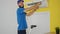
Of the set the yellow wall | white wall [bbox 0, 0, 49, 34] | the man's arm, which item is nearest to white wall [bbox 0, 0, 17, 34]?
white wall [bbox 0, 0, 49, 34]

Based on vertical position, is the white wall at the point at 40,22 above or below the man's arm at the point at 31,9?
below

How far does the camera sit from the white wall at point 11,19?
6.39 ft

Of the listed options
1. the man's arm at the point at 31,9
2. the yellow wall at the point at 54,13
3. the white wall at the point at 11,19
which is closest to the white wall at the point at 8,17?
the white wall at the point at 11,19

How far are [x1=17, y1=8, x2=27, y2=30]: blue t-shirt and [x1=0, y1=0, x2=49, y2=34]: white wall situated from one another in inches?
3.0

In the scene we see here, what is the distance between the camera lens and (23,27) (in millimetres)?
2014

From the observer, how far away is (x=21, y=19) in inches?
79.0

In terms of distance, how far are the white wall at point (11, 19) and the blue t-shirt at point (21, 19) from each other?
8cm

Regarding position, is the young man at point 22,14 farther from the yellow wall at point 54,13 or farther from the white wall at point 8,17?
the yellow wall at point 54,13

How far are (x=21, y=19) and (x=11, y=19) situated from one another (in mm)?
186

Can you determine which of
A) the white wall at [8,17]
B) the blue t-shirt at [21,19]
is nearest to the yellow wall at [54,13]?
the blue t-shirt at [21,19]

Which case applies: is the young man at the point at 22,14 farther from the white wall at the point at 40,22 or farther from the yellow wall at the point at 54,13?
the yellow wall at the point at 54,13

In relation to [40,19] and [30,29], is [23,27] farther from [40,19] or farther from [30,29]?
[40,19]

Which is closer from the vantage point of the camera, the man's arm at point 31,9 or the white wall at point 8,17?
the man's arm at point 31,9

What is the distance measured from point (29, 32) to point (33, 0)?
0.50m
